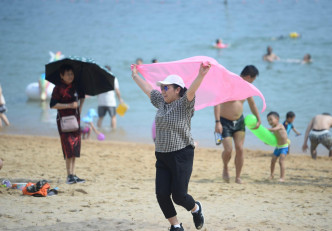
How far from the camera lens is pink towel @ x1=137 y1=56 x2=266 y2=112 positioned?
5.59 m

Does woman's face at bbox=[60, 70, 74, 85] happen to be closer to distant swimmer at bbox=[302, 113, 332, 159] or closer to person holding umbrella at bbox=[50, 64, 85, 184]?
person holding umbrella at bbox=[50, 64, 85, 184]

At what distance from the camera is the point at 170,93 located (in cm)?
473

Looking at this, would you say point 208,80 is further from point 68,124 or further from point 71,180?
point 71,180

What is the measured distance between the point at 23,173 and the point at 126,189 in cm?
186

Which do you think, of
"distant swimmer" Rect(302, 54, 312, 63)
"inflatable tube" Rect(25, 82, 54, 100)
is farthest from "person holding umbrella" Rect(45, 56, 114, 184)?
"distant swimmer" Rect(302, 54, 312, 63)

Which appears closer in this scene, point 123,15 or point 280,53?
point 280,53

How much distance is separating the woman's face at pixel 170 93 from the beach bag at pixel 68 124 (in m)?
2.52

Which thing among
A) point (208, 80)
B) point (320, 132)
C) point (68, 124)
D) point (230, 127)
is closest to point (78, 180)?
point (68, 124)

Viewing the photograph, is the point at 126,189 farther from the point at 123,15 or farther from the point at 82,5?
the point at 82,5

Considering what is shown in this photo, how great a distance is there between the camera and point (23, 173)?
7637 mm

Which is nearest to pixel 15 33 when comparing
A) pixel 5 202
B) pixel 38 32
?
pixel 38 32

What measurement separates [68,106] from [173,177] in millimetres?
2719

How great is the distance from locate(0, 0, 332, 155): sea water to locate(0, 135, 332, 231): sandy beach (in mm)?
2666

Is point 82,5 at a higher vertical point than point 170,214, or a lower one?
higher
